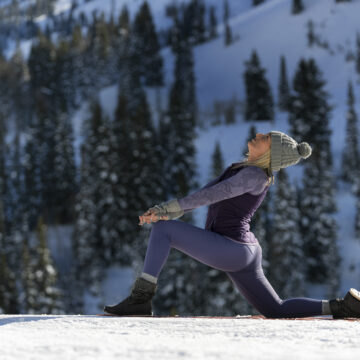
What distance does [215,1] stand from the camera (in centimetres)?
14400

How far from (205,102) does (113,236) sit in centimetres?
3732

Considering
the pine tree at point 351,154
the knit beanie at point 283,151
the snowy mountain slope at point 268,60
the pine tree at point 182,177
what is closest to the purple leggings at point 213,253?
the knit beanie at point 283,151

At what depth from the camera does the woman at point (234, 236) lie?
492 cm

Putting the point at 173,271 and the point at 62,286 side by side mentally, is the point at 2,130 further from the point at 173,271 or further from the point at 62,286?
the point at 173,271

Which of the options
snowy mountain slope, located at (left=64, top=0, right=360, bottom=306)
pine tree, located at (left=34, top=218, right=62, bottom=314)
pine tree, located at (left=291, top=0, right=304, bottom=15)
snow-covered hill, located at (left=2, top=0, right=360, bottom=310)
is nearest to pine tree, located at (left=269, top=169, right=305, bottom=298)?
snow-covered hill, located at (left=2, top=0, right=360, bottom=310)

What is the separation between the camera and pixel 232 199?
5.06m

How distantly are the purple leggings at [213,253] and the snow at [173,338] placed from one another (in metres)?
0.50

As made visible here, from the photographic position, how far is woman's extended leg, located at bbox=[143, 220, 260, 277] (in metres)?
4.92

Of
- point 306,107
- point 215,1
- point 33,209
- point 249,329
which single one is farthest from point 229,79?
point 249,329

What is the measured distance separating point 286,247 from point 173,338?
36.3 meters

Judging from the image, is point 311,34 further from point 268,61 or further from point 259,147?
point 259,147

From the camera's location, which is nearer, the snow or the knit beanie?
the snow

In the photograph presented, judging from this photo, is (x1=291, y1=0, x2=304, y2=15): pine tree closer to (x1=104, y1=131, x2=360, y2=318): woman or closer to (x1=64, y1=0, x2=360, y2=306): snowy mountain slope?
(x1=64, y1=0, x2=360, y2=306): snowy mountain slope

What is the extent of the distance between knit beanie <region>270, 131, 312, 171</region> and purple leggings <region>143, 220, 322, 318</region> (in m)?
0.78
